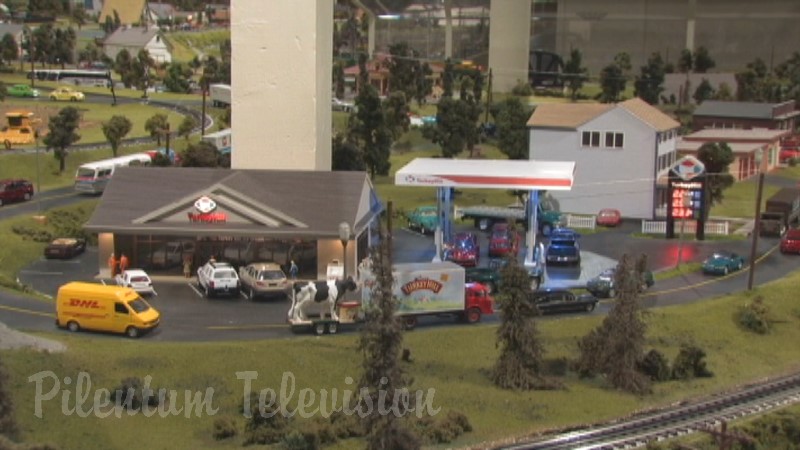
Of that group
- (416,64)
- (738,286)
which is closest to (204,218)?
(738,286)

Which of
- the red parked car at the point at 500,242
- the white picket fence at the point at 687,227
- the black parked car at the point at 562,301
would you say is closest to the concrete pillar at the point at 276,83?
the red parked car at the point at 500,242

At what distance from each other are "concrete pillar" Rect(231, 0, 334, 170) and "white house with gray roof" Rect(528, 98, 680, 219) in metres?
15.8

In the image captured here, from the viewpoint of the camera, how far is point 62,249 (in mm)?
47906

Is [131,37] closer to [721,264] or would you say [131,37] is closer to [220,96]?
[220,96]

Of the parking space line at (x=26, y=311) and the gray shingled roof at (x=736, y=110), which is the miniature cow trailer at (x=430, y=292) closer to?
the parking space line at (x=26, y=311)

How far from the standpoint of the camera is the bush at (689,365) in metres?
35.6

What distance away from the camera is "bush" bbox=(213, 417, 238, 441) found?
28828 millimetres

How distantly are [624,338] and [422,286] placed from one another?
761cm

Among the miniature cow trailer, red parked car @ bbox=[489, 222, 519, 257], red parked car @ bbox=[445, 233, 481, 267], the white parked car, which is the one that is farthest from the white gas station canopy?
the white parked car

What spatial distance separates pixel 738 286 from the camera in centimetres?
4509

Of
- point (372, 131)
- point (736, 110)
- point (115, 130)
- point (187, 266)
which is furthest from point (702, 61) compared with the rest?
point (187, 266)

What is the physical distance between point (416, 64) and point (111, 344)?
6626 cm

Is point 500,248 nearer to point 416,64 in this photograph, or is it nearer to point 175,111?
point 175,111

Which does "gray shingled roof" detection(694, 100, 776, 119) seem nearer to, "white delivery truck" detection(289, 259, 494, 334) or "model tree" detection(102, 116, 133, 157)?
"model tree" detection(102, 116, 133, 157)
